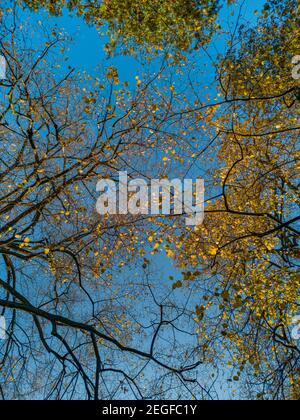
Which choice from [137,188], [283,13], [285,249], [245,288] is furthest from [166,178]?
[283,13]

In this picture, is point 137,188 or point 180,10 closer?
point 137,188

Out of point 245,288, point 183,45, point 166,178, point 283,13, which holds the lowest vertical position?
point 245,288

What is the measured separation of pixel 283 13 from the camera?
35.4 ft

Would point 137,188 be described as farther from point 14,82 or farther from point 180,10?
point 180,10

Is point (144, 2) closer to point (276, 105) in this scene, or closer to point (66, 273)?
point (276, 105)

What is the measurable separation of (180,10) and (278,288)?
25.5ft

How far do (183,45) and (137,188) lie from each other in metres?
3.86

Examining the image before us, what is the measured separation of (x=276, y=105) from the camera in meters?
10.9

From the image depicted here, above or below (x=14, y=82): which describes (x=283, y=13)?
above
